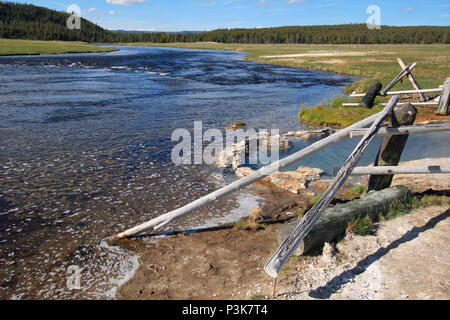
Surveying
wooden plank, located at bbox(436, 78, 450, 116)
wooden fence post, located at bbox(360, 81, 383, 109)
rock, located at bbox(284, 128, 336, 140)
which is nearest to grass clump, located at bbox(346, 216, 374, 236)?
rock, located at bbox(284, 128, 336, 140)

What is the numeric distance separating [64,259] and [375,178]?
7.18m

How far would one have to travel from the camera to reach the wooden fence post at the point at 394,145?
24.1ft

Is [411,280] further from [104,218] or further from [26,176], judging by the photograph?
[26,176]

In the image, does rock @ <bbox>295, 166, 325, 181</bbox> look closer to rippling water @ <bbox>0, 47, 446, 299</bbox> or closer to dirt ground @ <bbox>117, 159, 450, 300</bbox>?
rippling water @ <bbox>0, 47, 446, 299</bbox>

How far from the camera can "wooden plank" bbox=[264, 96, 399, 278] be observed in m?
4.65

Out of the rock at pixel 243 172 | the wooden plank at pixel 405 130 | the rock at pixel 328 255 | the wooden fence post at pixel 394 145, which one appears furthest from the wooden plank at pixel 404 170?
the rock at pixel 243 172

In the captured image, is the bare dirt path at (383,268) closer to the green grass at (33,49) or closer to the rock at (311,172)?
the rock at (311,172)

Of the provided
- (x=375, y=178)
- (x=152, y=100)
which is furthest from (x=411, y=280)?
(x=152, y=100)

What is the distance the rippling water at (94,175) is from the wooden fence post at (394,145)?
10.8 ft

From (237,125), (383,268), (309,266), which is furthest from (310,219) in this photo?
(237,125)

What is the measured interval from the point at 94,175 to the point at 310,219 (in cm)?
821

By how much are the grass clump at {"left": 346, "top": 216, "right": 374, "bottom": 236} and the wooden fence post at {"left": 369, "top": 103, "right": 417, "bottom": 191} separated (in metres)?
1.79

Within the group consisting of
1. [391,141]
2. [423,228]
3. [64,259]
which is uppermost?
[391,141]
